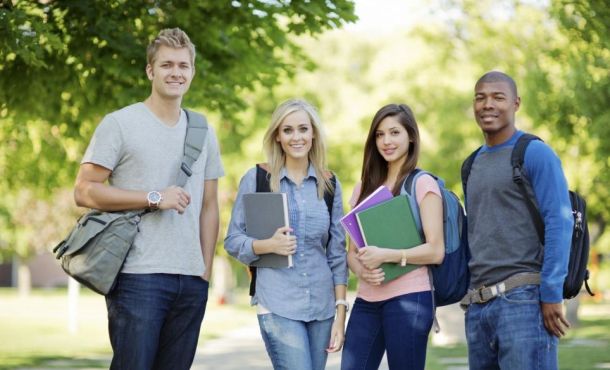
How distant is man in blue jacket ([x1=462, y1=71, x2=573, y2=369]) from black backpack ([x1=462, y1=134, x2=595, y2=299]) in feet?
0.12

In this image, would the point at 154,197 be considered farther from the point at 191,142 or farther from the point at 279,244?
the point at 279,244

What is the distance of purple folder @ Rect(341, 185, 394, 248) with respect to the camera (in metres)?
5.10

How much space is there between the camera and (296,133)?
17.2ft

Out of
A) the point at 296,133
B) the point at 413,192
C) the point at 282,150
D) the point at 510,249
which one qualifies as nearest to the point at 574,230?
the point at 510,249

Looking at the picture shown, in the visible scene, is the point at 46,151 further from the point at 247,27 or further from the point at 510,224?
the point at 510,224

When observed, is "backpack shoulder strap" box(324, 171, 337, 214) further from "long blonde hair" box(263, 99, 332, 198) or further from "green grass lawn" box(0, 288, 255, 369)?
"green grass lawn" box(0, 288, 255, 369)

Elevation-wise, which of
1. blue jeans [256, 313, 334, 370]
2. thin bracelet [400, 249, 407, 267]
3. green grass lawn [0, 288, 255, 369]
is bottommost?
green grass lawn [0, 288, 255, 369]

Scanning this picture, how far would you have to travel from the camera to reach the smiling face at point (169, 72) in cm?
493

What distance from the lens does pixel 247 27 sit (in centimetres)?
962

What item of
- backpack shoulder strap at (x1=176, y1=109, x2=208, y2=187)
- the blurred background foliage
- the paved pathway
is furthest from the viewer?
the paved pathway

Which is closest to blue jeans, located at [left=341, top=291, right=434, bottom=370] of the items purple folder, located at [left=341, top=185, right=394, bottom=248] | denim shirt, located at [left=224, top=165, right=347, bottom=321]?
denim shirt, located at [left=224, top=165, right=347, bottom=321]

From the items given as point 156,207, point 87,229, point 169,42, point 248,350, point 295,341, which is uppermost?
point 169,42

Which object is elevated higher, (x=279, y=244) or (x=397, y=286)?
(x=279, y=244)

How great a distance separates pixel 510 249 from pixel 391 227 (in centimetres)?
65
